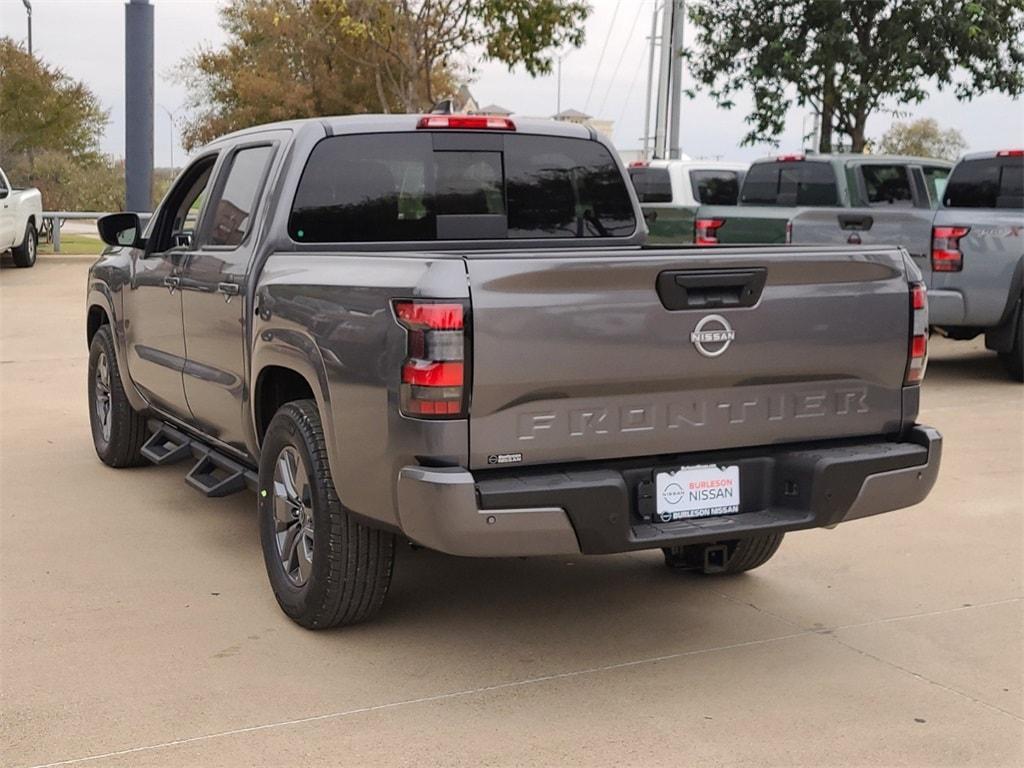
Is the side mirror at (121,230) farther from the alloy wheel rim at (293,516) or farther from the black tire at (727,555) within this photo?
the black tire at (727,555)

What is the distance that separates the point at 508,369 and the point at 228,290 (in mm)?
2050

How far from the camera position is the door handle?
19.1ft

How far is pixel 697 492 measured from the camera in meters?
4.65

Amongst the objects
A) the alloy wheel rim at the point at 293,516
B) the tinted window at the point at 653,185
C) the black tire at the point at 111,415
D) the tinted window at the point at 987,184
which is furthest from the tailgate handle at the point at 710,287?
the tinted window at the point at 653,185

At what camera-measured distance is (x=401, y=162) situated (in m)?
5.90

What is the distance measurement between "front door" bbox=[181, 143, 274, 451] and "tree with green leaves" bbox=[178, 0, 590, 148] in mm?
19626

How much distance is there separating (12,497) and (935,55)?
55.0ft

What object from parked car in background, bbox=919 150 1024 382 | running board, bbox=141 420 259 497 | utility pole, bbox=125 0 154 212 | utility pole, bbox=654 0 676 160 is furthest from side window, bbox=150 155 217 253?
utility pole, bbox=654 0 676 160

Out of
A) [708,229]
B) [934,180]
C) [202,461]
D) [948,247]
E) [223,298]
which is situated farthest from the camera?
[934,180]

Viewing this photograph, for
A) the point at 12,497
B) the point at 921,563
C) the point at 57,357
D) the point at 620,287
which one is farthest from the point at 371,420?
the point at 57,357

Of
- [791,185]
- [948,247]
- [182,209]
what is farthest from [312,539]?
[791,185]

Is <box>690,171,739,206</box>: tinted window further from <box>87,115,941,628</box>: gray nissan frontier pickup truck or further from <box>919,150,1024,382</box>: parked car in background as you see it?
<box>87,115,941,628</box>: gray nissan frontier pickup truck

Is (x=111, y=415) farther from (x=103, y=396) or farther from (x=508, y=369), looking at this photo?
(x=508, y=369)

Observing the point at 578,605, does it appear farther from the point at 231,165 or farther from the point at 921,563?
the point at 231,165
